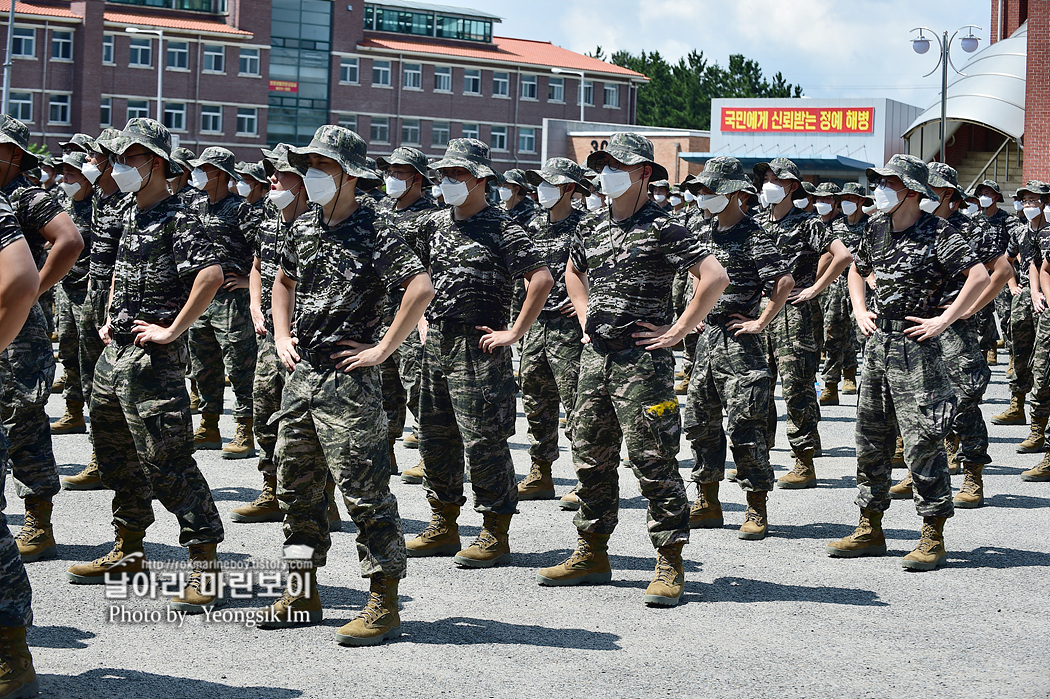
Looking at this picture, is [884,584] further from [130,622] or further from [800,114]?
[800,114]

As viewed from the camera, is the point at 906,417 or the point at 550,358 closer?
the point at 906,417

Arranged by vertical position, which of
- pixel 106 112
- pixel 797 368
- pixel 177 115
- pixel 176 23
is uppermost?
pixel 176 23

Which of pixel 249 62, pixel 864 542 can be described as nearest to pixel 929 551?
pixel 864 542

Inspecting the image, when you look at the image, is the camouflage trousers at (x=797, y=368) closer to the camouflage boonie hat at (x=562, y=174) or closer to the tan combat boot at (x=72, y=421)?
the camouflage boonie hat at (x=562, y=174)

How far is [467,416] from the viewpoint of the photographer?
296 inches

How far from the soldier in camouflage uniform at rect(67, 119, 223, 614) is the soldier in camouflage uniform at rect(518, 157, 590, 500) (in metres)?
3.55

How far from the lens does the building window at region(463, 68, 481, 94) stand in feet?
246

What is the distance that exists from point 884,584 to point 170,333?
14.6ft

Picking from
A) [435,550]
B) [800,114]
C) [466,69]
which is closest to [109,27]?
[466,69]

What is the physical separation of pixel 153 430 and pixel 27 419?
A: 4.37 feet

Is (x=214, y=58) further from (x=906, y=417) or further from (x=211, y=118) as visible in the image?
(x=906, y=417)

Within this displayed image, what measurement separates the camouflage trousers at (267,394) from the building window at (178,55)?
2439 inches

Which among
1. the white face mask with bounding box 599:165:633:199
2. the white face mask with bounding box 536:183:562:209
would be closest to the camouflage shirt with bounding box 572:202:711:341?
the white face mask with bounding box 599:165:633:199

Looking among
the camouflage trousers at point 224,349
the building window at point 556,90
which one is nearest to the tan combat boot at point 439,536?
the camouflage trousers at point 224,349
